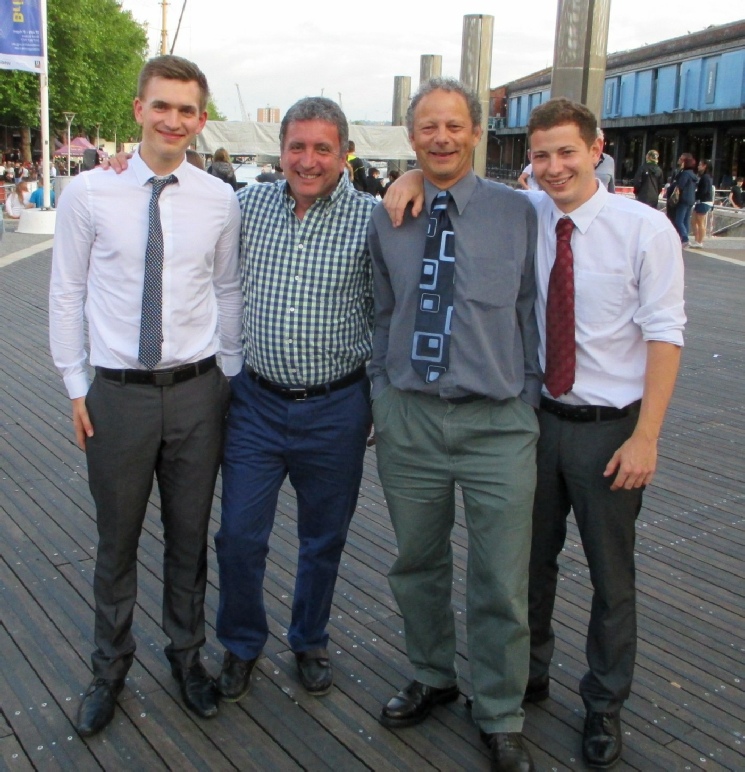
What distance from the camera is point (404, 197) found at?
272 cm

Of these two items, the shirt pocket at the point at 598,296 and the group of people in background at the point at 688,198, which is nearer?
the shirt pocket at the point at 598,296

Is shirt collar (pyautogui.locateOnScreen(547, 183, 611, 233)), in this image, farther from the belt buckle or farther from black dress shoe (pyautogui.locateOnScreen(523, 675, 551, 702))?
black dress shoe (pyautogui.locateOnScreen(523, 675, 551, 702))

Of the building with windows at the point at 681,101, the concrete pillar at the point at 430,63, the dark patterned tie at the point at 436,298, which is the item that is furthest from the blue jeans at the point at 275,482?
the concrete pillar at the point at 430,63

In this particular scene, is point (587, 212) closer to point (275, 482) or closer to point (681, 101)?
point (275, 482)

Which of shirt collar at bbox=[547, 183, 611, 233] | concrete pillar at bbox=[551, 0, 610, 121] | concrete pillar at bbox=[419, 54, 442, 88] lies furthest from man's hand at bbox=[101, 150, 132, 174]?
concrete pillar at bbox=[419, 54, 442, 88]

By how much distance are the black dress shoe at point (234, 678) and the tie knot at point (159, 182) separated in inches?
61.0

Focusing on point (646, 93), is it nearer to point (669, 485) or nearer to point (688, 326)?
point (688, 326)

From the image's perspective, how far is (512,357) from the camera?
267 cm

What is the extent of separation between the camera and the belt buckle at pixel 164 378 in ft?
9.23

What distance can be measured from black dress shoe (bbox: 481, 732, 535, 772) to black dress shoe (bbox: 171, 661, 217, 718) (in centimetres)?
90

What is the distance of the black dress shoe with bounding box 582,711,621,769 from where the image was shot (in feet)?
8.93

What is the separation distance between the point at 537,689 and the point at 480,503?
0.78 m

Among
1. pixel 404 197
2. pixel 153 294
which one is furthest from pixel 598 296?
→ pixel 153 294

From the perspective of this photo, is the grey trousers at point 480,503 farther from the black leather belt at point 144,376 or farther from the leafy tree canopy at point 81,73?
the leafy tree canopy at point 81,73
